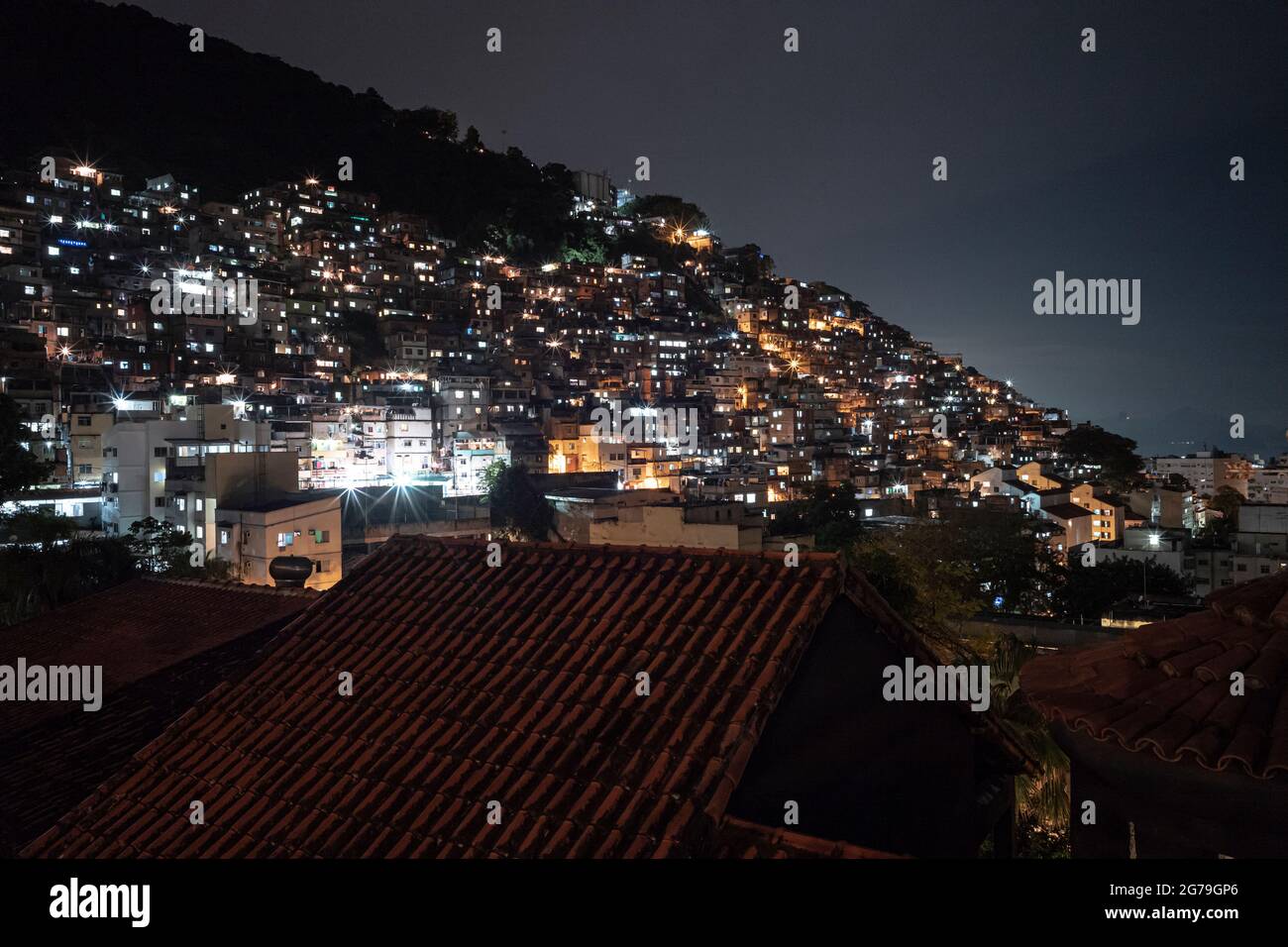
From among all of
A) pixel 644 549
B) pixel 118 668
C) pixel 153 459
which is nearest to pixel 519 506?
pixel 153 459

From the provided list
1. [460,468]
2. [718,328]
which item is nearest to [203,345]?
[460,468]

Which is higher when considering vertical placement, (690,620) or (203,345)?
(203,345)

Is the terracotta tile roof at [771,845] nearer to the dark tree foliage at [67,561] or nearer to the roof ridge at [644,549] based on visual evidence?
the roof ridge at [644,549]

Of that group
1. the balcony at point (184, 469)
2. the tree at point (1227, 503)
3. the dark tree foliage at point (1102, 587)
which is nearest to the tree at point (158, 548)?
the balcony at point (184, 469)

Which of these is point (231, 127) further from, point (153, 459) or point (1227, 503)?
point (1227, 503)
